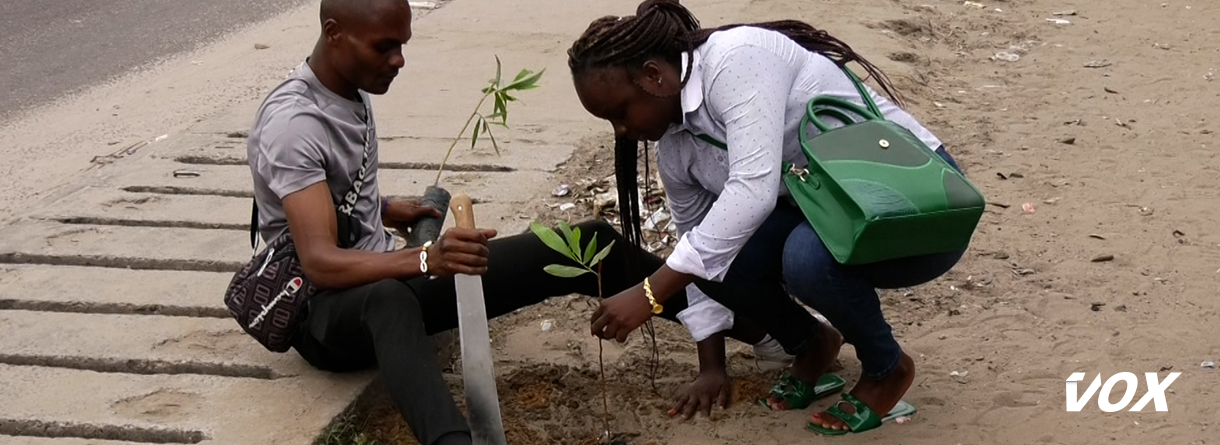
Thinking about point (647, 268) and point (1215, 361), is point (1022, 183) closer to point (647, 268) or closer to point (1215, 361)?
point (1215, 361)

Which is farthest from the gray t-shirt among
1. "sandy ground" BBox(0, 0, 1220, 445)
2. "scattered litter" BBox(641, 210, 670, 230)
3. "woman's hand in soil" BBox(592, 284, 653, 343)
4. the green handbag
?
"scattered litter" BBox(641, 210, 670, 230)

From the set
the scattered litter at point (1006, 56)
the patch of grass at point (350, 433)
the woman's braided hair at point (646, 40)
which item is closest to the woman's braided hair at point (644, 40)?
the woman's braided hair at point (646, 40)

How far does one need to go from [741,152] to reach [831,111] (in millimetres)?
282

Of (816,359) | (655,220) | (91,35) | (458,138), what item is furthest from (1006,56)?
(91,35)

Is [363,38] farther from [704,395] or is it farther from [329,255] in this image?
[704,395]

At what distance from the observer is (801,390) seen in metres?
3.26

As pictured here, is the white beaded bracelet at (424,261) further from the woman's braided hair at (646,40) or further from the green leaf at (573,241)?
the woman's braided hair at (646,40)

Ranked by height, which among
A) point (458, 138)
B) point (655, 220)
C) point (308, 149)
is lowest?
point (655, 220)

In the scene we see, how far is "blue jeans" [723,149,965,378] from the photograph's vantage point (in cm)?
289

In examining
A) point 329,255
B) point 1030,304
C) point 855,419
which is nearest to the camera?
point 329,255

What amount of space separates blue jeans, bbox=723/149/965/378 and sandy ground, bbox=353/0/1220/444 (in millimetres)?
216

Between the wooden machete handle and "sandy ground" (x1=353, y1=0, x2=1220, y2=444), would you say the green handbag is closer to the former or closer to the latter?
"sandy ground" (x1=353, y1=0, x2=1220, y2=444)

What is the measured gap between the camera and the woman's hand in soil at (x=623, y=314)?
2.83 metres

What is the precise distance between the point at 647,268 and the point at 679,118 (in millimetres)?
528
